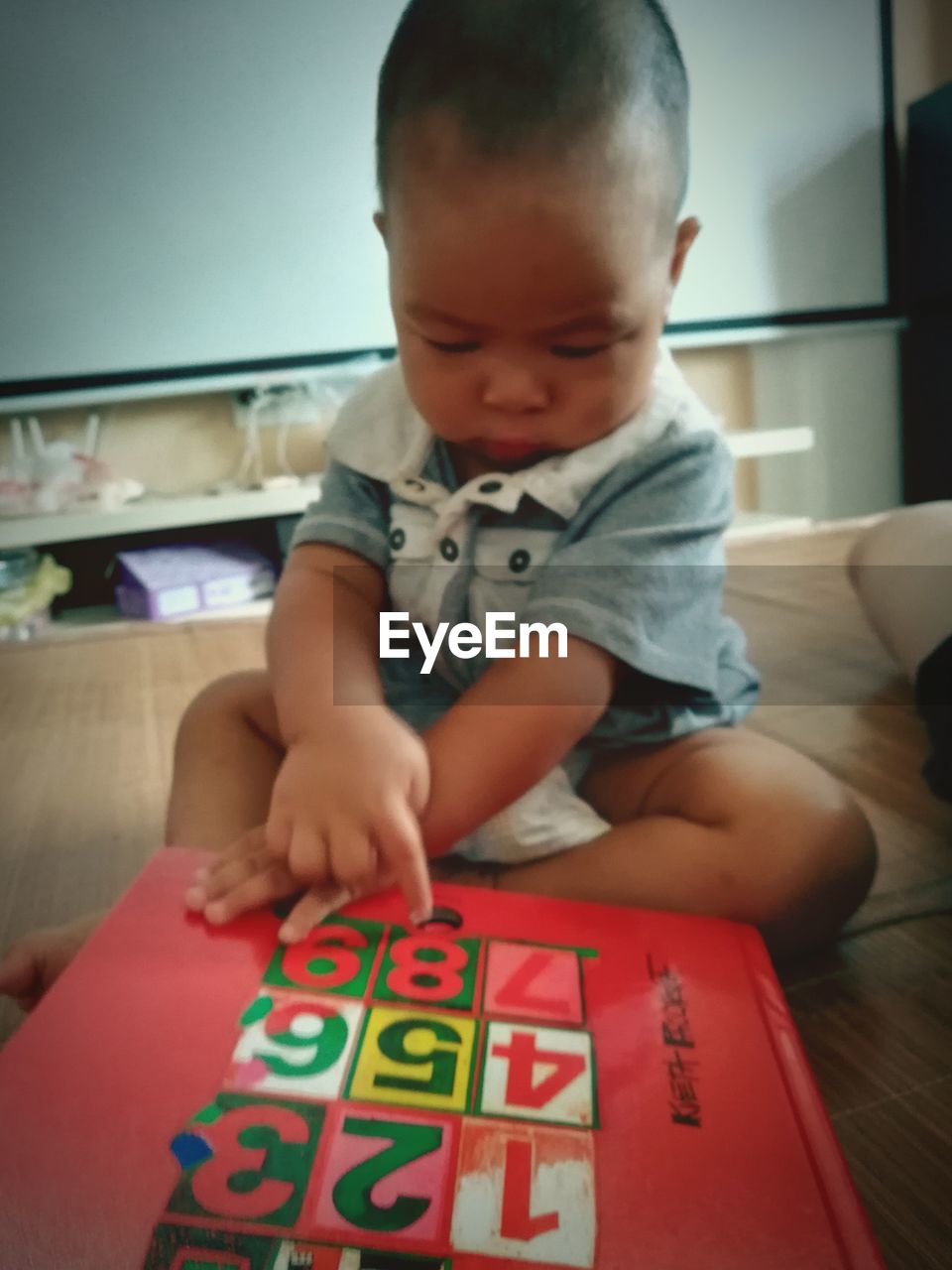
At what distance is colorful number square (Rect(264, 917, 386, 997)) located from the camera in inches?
15.0

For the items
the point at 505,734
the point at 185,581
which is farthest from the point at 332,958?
the point at 185,581

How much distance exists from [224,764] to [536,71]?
399mm

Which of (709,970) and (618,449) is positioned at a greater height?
(618,449)

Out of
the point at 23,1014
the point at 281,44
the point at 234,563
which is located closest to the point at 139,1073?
the point at 23,1014

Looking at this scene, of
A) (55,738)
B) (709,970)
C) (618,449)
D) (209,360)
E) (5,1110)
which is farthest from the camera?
(209,360)

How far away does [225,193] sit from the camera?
65.1 inches

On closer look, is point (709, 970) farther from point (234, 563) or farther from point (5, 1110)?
point (234, 563)

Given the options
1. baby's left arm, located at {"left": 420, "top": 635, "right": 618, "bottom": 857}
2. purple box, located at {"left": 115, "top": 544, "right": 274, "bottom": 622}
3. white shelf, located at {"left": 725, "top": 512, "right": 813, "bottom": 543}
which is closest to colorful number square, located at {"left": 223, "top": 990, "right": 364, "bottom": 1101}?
baby's left arm, located at {"left": 420, "top": 635, "right": 618, "bottom": 857}

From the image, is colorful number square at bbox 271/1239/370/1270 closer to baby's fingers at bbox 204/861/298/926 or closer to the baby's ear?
baby's fingers at bbox 204/861/298/926

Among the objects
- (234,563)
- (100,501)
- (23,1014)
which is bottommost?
(23,1014)

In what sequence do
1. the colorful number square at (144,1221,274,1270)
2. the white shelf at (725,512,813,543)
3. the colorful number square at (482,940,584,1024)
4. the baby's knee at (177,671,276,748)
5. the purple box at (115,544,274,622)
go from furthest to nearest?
the white shelf at (725,512,813,543), the purple box at (115,544,274,622), the baby's knee at (177,671,276,748), the colorful number square at (482,940,584,1024), the colorful number square at (144,1221,274,1270)

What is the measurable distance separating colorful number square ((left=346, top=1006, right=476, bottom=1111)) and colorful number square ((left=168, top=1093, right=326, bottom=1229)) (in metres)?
0.02

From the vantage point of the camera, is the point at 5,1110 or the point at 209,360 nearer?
the point at 5,1110

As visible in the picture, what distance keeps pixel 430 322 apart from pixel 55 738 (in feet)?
2.06
